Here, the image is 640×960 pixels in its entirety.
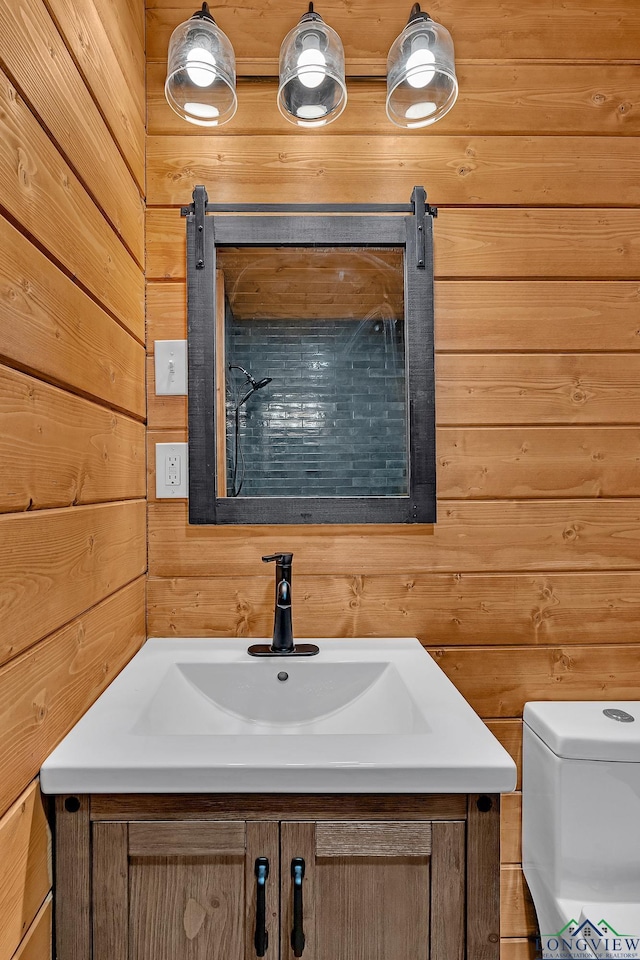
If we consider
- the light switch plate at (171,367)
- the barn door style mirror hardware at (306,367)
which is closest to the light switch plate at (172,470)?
the barn door style mirror hardware at (306,367)

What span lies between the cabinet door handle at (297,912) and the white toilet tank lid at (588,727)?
0.65m

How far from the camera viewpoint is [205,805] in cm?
81

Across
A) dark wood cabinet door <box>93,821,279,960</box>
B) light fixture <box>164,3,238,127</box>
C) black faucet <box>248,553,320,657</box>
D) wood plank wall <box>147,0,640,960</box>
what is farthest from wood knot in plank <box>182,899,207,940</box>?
light fixture <box>164,3,238,127</box>

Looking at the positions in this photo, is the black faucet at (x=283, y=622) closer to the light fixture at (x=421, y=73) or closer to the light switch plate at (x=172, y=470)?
the light switch plate at (x=172, y=470)

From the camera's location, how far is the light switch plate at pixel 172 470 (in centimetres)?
139

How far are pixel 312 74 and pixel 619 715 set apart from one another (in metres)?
1.45

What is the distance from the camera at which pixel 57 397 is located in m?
0.87

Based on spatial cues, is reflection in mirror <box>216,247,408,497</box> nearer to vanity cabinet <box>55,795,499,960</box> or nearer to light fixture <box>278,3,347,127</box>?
light fixture <box>278,3,347,127</box>

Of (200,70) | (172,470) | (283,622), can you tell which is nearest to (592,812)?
(283,622)

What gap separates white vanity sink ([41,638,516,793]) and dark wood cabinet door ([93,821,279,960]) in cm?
7

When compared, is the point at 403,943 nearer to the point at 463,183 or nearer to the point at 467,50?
the point at 463,183

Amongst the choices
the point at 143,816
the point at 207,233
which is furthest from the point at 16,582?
the point at 207,233

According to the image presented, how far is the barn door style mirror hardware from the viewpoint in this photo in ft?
4.50

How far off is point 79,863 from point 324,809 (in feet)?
1.08
